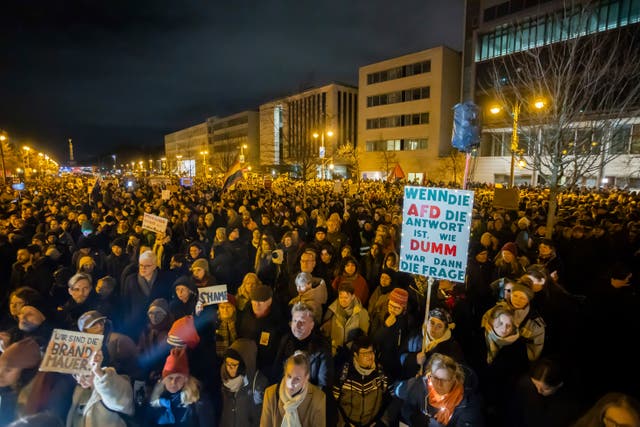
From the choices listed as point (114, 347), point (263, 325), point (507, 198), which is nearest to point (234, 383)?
point (263, 325)

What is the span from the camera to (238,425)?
10.2 feet

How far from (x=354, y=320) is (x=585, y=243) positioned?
5.35 meters

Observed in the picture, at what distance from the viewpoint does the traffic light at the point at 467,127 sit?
4238 millimetres

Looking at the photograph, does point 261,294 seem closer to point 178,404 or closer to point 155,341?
point 155,341

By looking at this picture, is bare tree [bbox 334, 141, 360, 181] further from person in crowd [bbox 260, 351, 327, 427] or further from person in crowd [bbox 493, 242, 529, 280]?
person in crowd [bbox 260, 351, 327, 427]

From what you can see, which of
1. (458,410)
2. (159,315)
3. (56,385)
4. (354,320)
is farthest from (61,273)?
(458,410)

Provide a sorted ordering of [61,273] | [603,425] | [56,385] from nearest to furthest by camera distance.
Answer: [603,425]
[56,385]
[61,273]

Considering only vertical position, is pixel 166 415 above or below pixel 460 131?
below

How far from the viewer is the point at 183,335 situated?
3447 mm

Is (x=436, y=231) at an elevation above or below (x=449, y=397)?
above

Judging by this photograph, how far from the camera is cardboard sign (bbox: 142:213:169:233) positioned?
276 inches

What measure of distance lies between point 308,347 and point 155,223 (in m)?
4.90

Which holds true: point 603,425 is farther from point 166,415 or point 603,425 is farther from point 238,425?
point 166,415

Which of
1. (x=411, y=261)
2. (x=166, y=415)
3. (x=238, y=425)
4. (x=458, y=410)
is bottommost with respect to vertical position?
(x=238, y=425)
